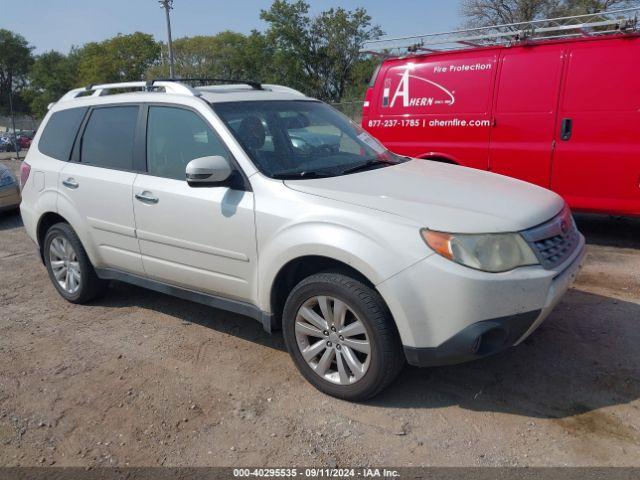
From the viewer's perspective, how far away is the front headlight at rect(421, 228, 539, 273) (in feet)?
9.22

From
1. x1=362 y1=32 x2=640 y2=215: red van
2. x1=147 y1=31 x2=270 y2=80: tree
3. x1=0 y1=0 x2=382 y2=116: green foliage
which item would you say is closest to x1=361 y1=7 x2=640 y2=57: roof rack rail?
x1=362 y1=32 x2=640 y2=215: red van

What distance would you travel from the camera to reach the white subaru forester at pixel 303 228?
9.38 feet

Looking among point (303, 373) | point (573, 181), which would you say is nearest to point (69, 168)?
point (303, 373)

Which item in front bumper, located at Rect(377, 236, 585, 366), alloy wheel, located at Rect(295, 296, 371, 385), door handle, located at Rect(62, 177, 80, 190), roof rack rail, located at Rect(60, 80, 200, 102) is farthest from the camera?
door handle, located at Rect(62, 177, 80, 190)

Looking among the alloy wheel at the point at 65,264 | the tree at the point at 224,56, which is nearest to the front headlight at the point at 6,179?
the alloy wheel at the point at 65,264

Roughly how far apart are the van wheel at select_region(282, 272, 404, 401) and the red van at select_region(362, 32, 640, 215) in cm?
391

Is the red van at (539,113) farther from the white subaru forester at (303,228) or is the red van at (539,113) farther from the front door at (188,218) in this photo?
the front door at (188,218)

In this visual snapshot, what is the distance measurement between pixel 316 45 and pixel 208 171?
53.3 meters

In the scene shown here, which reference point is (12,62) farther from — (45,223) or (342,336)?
(342,336)

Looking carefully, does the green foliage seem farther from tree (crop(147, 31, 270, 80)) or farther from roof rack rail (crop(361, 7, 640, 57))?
roof rack rail (crop(361, 7, 640, 57))

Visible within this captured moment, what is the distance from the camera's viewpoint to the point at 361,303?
3.01 metres

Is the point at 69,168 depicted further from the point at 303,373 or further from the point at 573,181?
the point at 573,181

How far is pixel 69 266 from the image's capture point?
16.1 ft

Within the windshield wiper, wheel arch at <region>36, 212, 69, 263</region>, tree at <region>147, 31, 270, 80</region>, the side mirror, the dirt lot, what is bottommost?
the dirt lot
